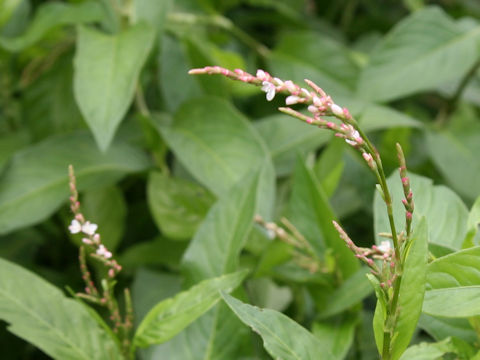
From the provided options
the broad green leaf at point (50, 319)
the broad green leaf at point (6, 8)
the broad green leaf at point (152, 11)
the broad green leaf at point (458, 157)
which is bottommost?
the broad green leaf at point (50, 319)

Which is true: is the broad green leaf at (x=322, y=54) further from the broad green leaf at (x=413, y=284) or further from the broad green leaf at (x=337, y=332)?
the broad green leaf at (x=413, y=284)

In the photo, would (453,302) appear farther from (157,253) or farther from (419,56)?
(419,56)

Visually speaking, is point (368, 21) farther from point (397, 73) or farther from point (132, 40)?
point (132, 40)

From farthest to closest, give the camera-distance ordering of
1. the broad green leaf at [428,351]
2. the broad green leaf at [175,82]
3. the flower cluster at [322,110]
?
the broad green leaf at [175,82] → the broad green leaf at [428,351] → the flower cluster at [322,110]

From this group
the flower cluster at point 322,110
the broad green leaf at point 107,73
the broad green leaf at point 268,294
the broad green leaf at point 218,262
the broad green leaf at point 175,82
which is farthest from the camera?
the broad green leaf at point 175,82

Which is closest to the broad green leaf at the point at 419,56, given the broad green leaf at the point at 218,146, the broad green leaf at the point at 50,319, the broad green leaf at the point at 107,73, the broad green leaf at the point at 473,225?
the broad green leaf at the point at 218,146

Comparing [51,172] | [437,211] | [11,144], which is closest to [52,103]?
[11,144]

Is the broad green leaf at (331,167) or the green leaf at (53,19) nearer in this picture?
the broad green leaf at (331,167)
